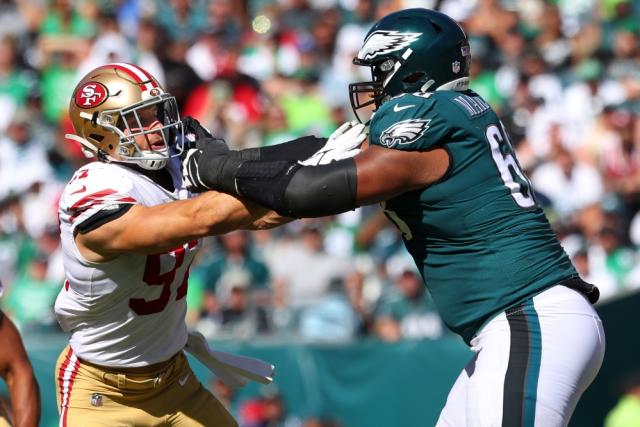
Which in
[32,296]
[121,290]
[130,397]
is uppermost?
[121,290]

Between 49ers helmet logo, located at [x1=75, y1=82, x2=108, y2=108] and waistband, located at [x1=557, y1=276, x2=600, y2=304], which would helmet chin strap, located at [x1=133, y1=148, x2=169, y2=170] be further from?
waistband, located at [x1=557, y1=276, x2=600, y2=304]

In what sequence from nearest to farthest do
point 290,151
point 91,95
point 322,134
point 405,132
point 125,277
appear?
point 405,132 < point 290,151 < point 125,277 < point 91,95 < point 322,134

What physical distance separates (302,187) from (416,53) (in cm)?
71

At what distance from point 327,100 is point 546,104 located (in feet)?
7.28

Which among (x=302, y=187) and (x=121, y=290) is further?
(x=121, y=290)

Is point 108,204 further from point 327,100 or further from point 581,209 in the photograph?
point 327,100

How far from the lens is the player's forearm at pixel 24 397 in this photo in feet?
15.7

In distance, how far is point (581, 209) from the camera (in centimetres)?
930

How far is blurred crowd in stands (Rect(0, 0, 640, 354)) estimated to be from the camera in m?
9.02

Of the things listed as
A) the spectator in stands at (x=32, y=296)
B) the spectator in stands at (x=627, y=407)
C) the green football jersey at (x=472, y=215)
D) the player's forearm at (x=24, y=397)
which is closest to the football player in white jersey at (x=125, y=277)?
the player's forearm at (x=24, y=397)

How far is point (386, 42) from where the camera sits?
423cm

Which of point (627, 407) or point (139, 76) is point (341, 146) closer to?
point (139, 76)

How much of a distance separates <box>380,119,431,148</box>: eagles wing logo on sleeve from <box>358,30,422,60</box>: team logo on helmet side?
43cm

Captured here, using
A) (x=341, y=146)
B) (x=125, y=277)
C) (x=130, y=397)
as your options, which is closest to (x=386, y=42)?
(x=341, y=146)
